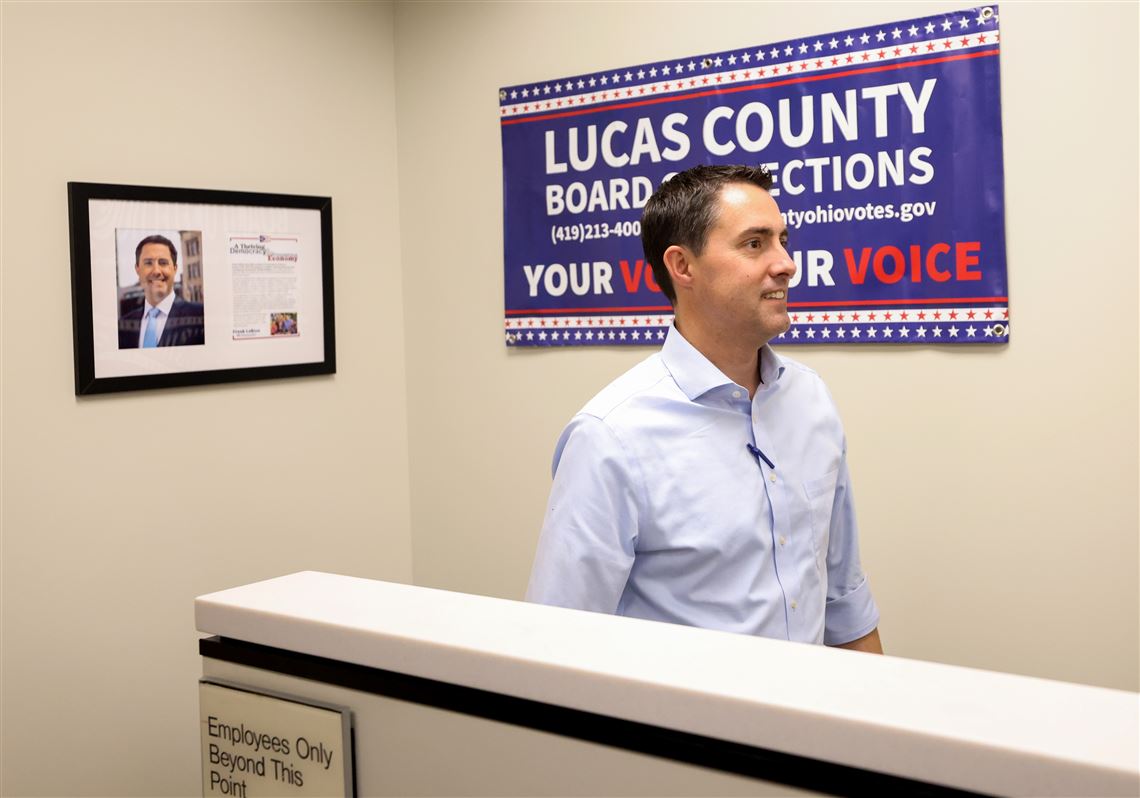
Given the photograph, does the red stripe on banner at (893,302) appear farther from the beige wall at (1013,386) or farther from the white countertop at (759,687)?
the white countertop at (759,687)

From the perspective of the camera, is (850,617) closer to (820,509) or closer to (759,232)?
(820,509)

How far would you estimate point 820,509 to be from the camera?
180 cm

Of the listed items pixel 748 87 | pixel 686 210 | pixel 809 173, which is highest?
pixel 748 87

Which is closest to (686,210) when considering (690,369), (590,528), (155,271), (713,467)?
(690,369)

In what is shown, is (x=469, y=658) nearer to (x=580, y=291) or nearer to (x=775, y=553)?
(x=775, y=553)

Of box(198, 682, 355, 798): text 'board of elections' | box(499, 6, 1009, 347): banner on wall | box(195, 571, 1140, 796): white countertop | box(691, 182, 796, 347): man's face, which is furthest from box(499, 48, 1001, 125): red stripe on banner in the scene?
box(198, 682, 355, 798): text 'board of elections'

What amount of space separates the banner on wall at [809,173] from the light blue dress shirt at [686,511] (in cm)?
108

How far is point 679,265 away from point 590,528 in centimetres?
54

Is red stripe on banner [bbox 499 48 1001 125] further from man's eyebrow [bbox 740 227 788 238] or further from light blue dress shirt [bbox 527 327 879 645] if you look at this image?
light blue dress shirt [bbox 527 327 879 645]

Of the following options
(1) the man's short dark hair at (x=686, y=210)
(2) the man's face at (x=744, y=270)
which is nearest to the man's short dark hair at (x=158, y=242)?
(1) the man's short dark hair at (x=686, y=210)

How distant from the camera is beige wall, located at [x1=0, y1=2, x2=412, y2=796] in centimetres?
269

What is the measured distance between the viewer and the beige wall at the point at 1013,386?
97.0 inches

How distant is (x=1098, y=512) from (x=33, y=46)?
2715 mm

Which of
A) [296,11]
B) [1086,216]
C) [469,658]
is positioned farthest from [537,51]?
[469,658]
